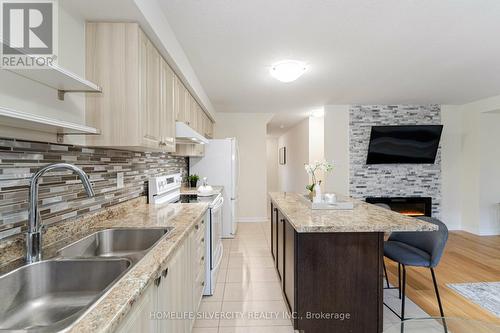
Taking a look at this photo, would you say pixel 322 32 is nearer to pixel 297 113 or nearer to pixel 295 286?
pixel 295 286

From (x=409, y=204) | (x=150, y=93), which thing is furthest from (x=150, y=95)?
(x=409, y=204)

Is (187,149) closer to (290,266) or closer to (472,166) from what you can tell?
(290,266)

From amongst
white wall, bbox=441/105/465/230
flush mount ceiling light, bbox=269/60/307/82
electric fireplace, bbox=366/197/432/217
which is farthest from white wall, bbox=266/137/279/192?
flush mount ceiling light, bbox=269/60/307/82

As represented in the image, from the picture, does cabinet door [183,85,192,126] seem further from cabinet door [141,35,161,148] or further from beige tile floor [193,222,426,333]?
beige tile floor [193,222,426,333]

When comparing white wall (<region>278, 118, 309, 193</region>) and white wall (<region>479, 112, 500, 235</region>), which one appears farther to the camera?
white wall (<region>278, 118, 309, 193</region>)

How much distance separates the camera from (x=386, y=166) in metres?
4.81

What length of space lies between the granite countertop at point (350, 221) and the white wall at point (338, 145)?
2.58m

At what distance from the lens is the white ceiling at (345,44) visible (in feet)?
5.98

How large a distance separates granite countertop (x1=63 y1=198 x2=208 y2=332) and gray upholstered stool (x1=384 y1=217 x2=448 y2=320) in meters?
1.73

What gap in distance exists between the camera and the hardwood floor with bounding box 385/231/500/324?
225 centimetres

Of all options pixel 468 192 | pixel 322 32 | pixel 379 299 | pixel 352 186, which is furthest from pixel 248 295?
pixel 468 192

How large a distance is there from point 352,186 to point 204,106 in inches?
124

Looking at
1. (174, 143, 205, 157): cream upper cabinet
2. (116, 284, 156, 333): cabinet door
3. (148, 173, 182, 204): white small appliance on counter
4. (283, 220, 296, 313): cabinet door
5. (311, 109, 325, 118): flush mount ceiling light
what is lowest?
(283, 220, 296, 313): cabinet door

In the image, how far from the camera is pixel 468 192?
4.70 m
